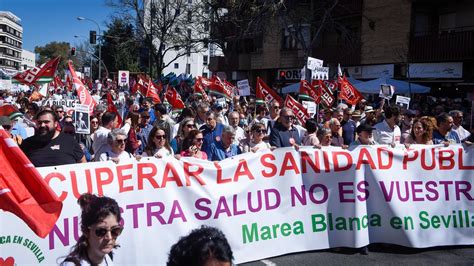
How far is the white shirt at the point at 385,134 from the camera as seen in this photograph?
8205 millimetres

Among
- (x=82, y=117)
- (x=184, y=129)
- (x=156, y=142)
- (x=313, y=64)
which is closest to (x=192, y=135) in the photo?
(x=156, y=142)

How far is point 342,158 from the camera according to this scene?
594 centimetres

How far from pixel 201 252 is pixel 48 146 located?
152 inches

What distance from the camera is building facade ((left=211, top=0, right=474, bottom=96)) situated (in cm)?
2234

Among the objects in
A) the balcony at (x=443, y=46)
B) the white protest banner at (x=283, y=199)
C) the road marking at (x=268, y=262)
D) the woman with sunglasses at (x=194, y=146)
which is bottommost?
the road marking at (x=268, y=262)

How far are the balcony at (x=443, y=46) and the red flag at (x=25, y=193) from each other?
21496 mm

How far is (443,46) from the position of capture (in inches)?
894

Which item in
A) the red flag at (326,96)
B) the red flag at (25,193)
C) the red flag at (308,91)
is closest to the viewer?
the red flag at (25,193)

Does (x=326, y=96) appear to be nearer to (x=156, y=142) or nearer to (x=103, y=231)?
(x=156, y=142)

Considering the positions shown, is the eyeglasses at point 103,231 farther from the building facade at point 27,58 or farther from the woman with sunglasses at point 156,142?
the building facade at point 27,58

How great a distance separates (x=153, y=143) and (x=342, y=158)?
2.28 m

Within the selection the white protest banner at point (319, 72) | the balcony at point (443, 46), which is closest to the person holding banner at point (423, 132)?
the white protest banner at point (319, 72)

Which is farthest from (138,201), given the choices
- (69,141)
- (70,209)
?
(69,141)

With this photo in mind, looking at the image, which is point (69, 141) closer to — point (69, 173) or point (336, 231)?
point (69, 173)
